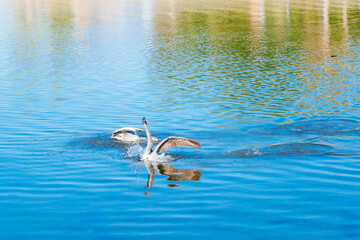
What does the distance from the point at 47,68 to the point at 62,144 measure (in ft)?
74.9

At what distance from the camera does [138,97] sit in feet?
109

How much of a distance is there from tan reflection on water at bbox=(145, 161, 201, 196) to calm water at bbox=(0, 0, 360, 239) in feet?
0.14

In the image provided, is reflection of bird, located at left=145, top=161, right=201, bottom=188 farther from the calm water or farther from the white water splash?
the white water splash

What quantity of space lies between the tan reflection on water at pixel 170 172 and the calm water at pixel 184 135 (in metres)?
0.04

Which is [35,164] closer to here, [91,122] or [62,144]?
[62,144]

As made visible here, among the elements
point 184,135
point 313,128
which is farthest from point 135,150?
point 313,128

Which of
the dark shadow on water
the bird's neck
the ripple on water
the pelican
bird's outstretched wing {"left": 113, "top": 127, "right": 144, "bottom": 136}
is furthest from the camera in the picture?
the dark shadow on water

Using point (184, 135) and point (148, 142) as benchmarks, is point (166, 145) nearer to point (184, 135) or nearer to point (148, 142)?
point (148, 142)

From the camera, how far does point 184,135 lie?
23781 mm

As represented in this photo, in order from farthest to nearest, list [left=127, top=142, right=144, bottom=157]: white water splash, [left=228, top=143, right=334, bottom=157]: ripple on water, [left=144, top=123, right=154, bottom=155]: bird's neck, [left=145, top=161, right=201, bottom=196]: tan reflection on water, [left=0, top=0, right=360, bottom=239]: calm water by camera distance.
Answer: [left=127, top=142, right=144, bottom=157]: white water splash → [left=228, top=143, right=334, bottom=157]: ripple on water → [left=144, top=123, right=154, bottom=155]: bird's neck → [left=145, top=161, right=201, bottom=196]: tan reflection on water → [left=0, top=0, right=360, bottom=239]: calm water

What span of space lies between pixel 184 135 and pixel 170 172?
16.7 feet

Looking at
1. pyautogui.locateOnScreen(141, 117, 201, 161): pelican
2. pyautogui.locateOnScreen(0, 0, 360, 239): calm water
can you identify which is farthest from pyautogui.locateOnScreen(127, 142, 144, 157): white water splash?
pyautogui.locateOnScreen(141, 117, 201, 161): pelican

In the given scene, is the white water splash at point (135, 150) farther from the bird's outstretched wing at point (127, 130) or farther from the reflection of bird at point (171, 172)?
the reflection of bird at point (171, 172)

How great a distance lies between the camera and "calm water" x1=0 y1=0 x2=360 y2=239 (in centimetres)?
1467
